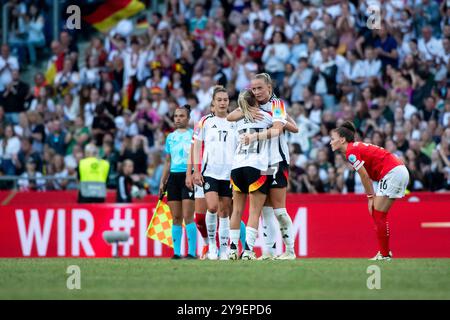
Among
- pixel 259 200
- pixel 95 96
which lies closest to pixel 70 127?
pixel 95 96

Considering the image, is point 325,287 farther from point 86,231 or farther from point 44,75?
point 44,75

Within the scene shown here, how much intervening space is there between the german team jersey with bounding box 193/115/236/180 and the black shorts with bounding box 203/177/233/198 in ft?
0.23

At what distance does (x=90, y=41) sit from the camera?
92.8ft

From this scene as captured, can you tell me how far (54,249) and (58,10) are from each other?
9.53 m

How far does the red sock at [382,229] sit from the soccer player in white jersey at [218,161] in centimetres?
202

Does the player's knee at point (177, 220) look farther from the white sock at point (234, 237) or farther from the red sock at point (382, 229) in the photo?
the red sock at point (382, 229)

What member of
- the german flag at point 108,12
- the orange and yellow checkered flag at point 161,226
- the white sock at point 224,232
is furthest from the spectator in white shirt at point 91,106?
the white sock at point 224,232

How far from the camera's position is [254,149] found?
14469 millimetres

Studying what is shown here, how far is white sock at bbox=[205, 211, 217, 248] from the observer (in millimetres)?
15617

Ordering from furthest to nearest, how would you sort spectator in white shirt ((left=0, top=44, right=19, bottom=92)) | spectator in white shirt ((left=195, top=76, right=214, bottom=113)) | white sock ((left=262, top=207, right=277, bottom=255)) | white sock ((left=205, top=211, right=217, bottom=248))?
spectator in white shirt ((left=0, top=44, right=19, bottom=92)) < spectator in white shirt ((left=195, top=76, right=214, bottom=113)) < white sock ((left=205, top=211, right=217, bottom=248)) < white sock ((left=262, top=207, right=277, bottom=255))

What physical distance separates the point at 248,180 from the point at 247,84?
10189 mm

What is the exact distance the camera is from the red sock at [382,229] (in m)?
15.2

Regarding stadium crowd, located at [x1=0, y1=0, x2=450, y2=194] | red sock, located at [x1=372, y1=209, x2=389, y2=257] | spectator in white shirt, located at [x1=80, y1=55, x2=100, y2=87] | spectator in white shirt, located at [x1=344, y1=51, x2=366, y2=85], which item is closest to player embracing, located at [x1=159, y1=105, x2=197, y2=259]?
red sock, located at [x1=372, y1=209, x2=389, y2=257]

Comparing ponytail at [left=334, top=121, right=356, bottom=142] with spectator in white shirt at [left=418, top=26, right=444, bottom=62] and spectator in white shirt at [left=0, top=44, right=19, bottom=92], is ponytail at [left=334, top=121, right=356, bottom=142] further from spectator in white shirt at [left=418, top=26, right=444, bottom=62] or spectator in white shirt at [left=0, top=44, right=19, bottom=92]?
spectator in white shirt at [left=0, top=44, right=19, bottom=92]
